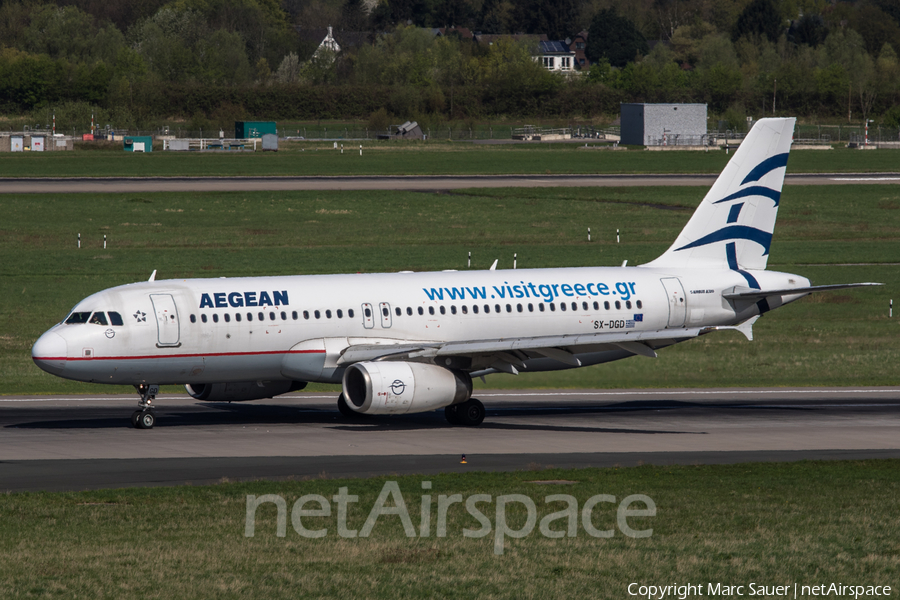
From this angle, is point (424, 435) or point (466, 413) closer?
point (424, 435)

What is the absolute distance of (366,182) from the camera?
118562mm

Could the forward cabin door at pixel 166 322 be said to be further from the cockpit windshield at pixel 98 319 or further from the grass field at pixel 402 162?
the grass field at pixel 402 162

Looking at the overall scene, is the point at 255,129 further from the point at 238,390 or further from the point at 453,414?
the point at 453,414

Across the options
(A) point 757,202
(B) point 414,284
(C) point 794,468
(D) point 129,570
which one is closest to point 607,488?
(C) point 794,468

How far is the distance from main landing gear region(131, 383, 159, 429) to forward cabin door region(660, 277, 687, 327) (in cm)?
1821

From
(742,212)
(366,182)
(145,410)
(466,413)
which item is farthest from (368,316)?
(366,182)

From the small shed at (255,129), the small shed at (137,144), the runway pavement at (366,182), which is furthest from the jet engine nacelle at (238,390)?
the small shed at (255,129)

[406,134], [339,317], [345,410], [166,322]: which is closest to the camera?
[166,322]

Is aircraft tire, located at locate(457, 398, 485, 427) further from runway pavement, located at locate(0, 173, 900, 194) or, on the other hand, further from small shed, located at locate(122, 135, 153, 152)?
small shed, located at locate(122, 135, 153, 152)

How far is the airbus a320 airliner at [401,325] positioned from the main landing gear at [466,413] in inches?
2.1

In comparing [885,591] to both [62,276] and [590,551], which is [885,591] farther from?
[62,276]

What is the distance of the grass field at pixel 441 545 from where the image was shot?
19.3 metres

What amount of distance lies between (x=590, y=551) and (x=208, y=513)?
7.95m

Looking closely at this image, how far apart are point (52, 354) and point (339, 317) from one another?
29.2 feet
